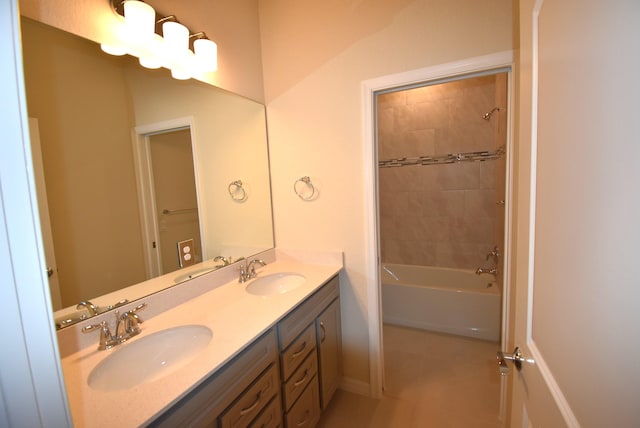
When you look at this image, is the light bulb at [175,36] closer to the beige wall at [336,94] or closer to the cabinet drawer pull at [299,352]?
the beige wall at [336,94]

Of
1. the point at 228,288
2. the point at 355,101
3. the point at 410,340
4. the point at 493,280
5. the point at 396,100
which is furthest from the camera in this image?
the point at 396,100

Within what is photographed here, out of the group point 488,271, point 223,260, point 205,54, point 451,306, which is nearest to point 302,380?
point 223,260

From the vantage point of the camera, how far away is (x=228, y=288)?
1633 millimetres

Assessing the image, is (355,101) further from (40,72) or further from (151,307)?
(151,307)

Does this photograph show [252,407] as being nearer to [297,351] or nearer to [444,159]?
[297,351]

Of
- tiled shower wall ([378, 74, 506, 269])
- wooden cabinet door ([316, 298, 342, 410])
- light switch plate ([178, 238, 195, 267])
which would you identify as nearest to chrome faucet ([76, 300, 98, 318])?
light switch plate ([178, 238, 195, 267])

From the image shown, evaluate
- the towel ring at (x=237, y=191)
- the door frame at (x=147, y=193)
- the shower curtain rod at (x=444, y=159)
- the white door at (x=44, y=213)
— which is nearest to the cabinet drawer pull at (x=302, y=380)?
the door frame at (x=147, y=193)

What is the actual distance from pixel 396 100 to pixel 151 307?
9.99 ft

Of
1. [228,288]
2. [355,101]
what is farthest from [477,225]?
[228,288]

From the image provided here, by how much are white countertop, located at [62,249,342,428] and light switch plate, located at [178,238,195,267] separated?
0.37 ft

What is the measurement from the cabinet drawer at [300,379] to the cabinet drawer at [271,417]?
0.21ft

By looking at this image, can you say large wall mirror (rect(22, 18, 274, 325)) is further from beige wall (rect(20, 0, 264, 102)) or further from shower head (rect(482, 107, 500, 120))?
shower head (rect(482, 107, 500, 120))

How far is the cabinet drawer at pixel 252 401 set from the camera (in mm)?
962

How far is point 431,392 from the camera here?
189 cm
